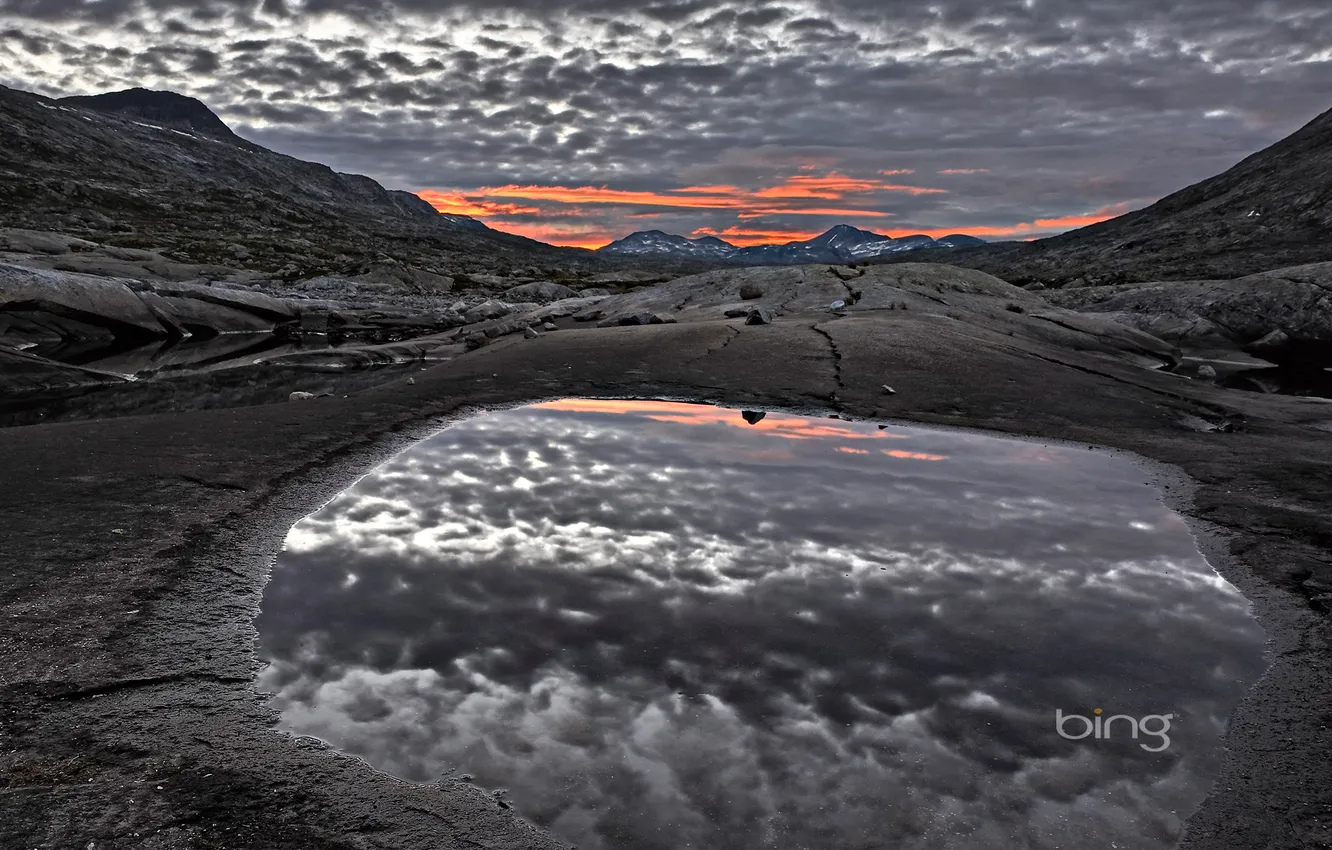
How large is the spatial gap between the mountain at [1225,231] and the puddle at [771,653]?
9675 cm

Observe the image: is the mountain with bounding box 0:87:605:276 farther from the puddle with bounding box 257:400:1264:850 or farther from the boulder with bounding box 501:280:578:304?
the puddle with bounding box 257:400:1264:850

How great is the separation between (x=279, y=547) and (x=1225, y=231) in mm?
157911

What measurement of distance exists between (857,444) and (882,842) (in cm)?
975

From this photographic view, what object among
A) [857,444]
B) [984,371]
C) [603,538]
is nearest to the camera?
[603,538]

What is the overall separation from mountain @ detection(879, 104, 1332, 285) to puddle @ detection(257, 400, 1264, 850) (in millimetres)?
96753

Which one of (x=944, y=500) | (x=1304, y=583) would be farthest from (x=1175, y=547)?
(x=944, y=500)

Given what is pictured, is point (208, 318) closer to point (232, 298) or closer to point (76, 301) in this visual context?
point (232, 298)

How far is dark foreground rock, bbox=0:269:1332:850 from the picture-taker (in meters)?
4.30

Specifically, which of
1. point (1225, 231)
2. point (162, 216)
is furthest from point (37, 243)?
point (1225, 231)

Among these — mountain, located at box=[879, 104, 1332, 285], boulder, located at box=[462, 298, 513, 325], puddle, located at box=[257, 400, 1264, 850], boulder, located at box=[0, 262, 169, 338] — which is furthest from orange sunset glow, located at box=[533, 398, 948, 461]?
mountain, located at box=[879, 104, 1332, 285]

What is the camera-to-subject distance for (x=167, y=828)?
13.2ft

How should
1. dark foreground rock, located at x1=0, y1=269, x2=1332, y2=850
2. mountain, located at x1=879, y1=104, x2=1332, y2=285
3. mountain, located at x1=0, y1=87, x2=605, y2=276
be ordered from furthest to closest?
mountain, located at x1=0, y1=87, x2=605, y2=276 → mountain, located at x1=879, y1=104, x2=1332, y2=285 → dark foreground rock, located at x1=0, y1=269, x2=1332, y2=850

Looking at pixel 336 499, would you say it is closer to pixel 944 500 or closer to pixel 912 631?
pixel 912 631

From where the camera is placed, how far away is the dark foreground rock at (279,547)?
4301 millimetres
